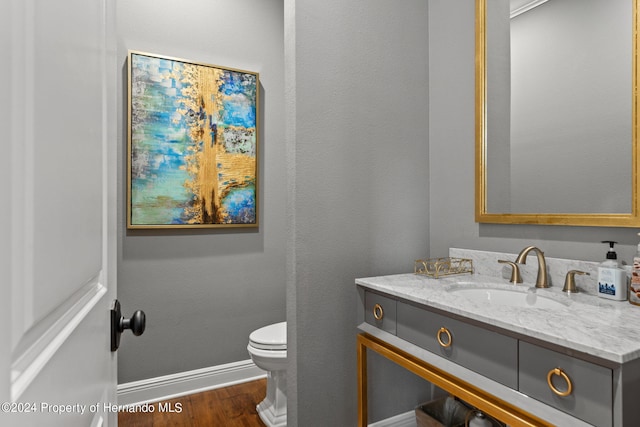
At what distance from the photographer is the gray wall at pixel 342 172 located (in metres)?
1.60

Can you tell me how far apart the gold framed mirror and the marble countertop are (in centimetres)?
31

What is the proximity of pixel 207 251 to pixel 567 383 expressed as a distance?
6.87 ft

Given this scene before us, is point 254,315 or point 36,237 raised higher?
point 36,237

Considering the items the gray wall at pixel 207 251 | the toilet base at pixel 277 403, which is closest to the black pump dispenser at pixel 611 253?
the toilet base at pixel 277 403

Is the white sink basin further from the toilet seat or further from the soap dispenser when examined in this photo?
the toilet seat

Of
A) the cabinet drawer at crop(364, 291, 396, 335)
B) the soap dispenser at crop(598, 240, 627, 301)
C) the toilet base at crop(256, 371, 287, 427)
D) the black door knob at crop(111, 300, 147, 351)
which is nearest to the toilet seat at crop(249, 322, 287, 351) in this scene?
the toilet base at crop(256, 371, 287, 427)

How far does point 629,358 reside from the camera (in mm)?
769

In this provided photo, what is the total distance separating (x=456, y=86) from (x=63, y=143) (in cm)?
182

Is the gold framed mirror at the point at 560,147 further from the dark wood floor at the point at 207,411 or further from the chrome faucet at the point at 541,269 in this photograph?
the dark wood floor at the point at 207,411

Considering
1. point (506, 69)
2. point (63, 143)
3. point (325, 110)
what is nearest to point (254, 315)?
point (325, 110)

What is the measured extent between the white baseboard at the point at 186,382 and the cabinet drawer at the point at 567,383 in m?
2.00

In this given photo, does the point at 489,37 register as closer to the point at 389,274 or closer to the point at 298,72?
the point at 298,72

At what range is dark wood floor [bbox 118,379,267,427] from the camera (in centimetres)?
204

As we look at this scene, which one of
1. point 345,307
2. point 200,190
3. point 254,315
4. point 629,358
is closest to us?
point 629,358
